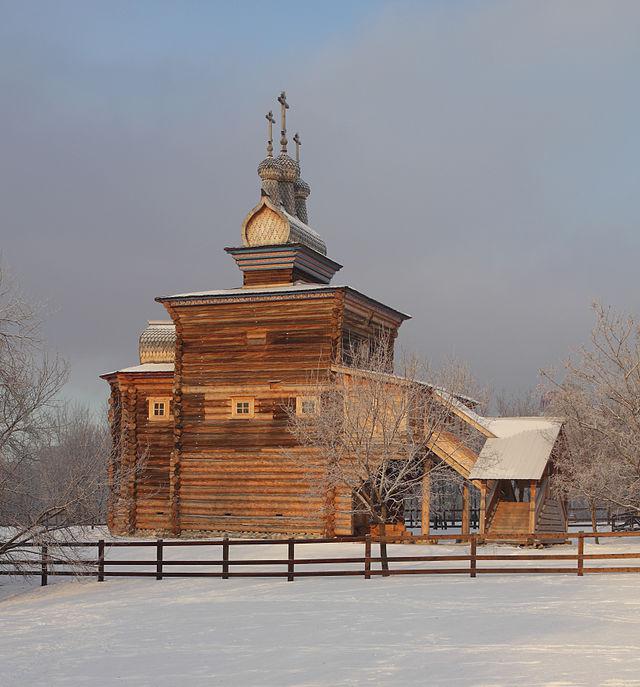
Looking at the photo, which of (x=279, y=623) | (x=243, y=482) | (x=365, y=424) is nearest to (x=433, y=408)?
(x=365, y=424)

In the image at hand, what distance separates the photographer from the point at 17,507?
23656mm

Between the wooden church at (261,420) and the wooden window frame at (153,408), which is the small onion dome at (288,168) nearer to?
the wooden church at (261,420)

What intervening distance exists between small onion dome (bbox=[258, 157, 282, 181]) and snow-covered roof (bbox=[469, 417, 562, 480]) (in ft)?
47.1

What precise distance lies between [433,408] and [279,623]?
16815mm

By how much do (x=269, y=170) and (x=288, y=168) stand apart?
109 centimetres

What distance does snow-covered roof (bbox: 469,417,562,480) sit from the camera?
3297cm

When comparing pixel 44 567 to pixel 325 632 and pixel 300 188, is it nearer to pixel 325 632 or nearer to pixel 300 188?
pixel 325 632

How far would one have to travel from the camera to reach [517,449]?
34.3 meters

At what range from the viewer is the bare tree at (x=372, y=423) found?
2795 cm

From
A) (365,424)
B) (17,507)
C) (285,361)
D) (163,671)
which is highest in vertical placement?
(285,361)

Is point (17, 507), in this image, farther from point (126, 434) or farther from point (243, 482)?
point (126, 434)

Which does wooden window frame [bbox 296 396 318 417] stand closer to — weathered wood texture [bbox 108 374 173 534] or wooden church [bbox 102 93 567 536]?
wooden church [bbox 102 93 567 536]

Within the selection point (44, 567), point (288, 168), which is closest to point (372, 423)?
point (44, 567)

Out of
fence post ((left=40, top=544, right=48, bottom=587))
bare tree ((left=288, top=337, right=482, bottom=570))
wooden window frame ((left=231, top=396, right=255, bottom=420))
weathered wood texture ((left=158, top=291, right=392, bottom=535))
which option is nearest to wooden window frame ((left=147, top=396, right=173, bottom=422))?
weathered wood texture ((left=158, top=291, right=392, bottom=535))
